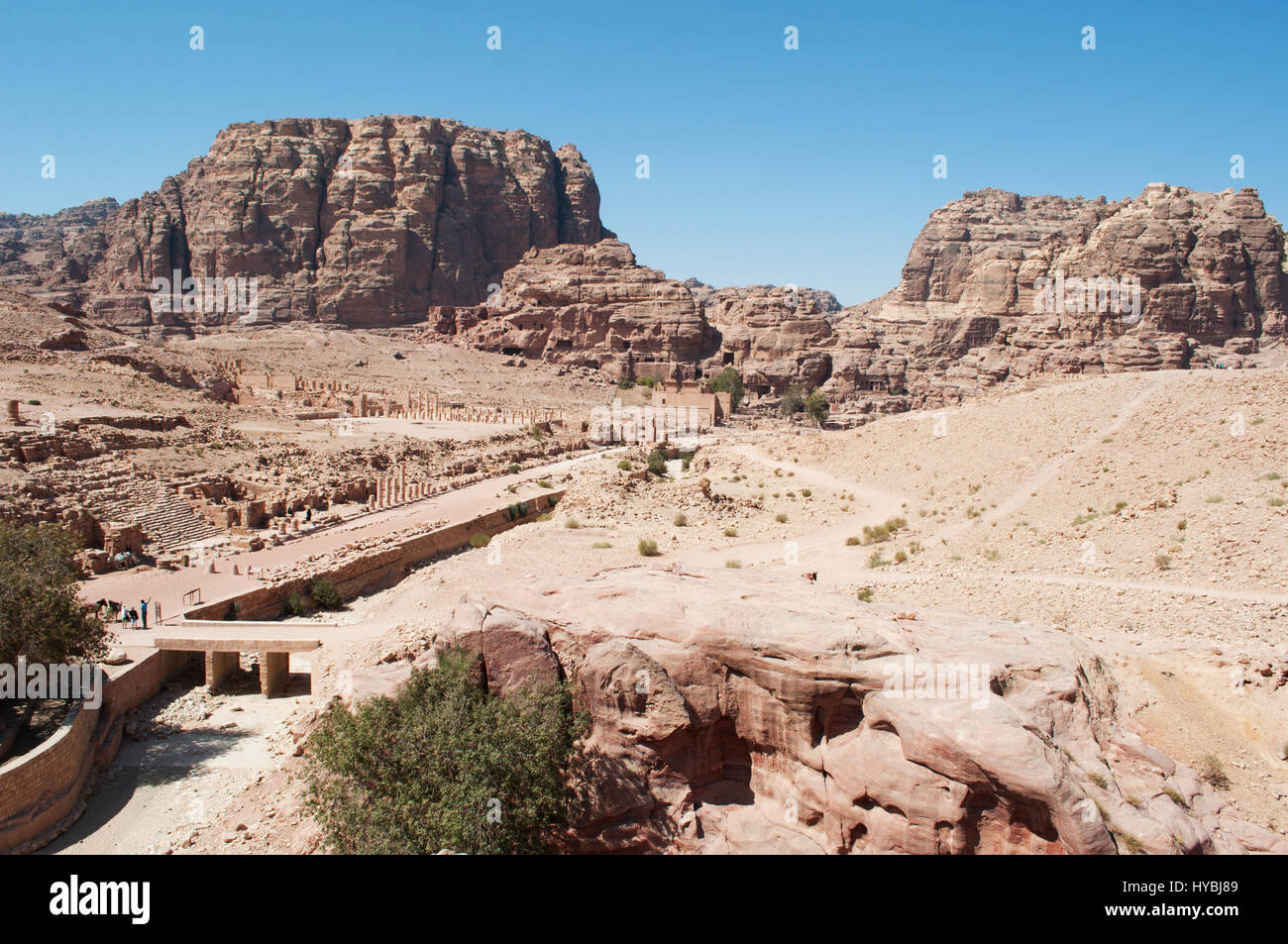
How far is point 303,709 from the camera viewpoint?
16844 mm

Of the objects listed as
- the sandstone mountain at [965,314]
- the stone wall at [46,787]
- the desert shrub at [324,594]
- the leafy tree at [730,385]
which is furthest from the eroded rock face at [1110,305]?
the stone wall at [46,787]

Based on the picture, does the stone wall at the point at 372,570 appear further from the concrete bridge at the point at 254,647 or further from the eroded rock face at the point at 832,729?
the eroded rock face at the point at 832,729

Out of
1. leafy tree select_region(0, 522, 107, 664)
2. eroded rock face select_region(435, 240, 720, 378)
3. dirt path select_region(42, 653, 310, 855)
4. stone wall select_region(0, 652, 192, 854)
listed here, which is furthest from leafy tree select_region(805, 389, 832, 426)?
stone wall select_region(0, 652, 192, 854)

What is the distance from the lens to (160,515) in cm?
2852

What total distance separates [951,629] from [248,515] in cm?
2716

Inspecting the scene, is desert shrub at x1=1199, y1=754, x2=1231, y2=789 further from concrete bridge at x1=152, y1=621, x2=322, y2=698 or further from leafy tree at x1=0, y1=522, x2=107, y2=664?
leafy tree at x1=0, y1=522, x2=107, y2=664

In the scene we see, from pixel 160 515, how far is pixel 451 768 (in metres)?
23.7

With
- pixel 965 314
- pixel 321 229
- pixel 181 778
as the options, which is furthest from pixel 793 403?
pixel 321 229

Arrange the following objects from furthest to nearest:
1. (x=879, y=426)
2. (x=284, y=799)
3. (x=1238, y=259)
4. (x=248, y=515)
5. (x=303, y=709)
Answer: (x=1238, y=259), (x=879, y=426), (x=248, y=515), (x=303, y=709), (x=284, y=799)

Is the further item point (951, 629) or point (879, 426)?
point (879, 426)

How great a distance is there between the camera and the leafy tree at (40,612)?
14664 millimetres

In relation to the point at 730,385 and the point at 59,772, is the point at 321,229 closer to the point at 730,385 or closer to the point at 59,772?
the point at 730,385

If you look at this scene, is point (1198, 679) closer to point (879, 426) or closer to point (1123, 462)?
point (1123, 462)
